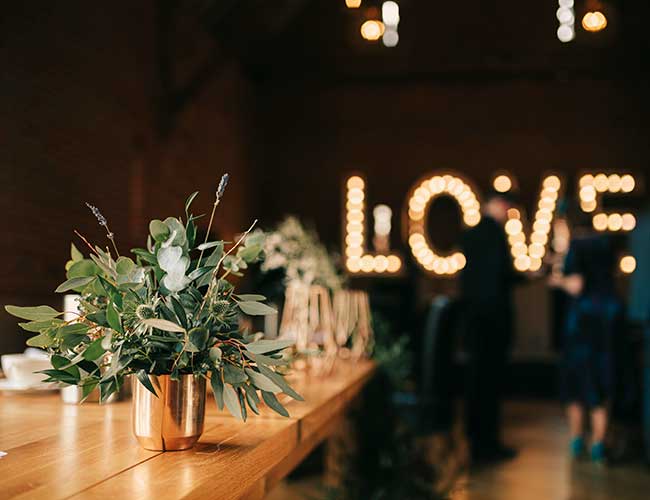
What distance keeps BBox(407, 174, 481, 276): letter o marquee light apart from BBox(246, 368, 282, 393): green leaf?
640 cm

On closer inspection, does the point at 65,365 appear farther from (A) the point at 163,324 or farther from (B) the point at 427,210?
A: (B) the point at 427,210

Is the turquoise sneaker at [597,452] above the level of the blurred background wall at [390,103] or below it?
below

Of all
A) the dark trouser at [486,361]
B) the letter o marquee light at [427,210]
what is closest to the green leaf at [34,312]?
the dark trouser at [486,361]

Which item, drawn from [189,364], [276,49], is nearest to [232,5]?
[276,49]

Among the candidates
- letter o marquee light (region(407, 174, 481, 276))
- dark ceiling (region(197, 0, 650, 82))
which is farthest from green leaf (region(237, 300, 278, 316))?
dark ceiling (region(197, 0, 650, 82))

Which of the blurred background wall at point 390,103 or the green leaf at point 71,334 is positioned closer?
the green leaf at point 71,334

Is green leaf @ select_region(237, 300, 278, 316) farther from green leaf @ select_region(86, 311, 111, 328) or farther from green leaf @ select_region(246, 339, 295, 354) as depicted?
green leaf @ select_region(86, 311, 111, 328)

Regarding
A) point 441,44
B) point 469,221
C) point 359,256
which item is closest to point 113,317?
point 469,221

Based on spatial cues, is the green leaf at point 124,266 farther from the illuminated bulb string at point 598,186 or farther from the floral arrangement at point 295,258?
the illuminated bulb string at point 598,186

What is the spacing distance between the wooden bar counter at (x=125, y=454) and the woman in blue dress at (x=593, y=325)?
326 centimetres

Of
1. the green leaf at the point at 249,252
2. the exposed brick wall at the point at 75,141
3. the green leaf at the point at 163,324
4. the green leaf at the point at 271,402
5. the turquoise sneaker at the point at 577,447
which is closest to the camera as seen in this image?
the green leaf at the point at 163,324

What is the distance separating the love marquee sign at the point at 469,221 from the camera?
727 centimetres

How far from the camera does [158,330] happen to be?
1.03 metres

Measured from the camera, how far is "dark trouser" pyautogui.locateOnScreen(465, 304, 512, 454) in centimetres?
471
